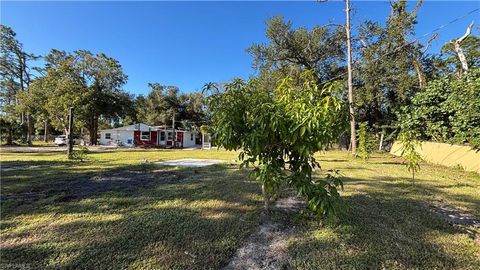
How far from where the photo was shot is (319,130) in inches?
103

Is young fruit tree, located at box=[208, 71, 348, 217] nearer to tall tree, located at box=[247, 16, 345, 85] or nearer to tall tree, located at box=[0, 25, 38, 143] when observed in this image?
tall tree, located at box=[247, 16, 345, 85]

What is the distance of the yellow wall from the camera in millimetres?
8248

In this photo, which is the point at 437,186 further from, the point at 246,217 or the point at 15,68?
the point at 15,68

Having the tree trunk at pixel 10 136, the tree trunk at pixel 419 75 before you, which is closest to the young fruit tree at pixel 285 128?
the tree trunk at pixel 419 75

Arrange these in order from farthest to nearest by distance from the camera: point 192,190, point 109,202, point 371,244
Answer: point 192,190 < point 109,202 < point 371,244

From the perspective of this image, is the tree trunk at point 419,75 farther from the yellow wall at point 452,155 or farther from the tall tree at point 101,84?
the tall tree at point 101,84

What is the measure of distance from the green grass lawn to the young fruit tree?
0.49 metres

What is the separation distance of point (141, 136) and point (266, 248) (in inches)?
1137

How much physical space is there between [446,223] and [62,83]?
2697 cm

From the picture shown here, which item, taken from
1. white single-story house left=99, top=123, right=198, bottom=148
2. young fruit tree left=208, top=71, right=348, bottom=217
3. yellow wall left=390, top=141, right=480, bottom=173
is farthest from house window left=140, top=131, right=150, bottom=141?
young fruit tree left=208, top=71, right=348, bottom=217

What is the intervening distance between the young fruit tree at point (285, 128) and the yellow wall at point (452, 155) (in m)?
6.66

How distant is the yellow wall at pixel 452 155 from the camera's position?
8248mm

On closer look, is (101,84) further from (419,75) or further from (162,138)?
(419,75)

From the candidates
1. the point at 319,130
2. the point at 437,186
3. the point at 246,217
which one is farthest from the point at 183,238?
the point at 437,186
